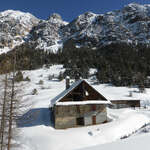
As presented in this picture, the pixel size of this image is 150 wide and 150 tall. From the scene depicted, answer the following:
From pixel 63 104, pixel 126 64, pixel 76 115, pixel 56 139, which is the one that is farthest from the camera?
pixel 126 64

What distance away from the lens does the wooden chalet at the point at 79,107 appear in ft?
63.7

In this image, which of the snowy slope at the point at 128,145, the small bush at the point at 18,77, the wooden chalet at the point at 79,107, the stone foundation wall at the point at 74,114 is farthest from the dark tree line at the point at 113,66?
the stone foundation wall at the point at 74,114

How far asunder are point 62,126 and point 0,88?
10854 millimetres

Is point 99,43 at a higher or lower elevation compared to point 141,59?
higher

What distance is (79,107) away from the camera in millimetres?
20422

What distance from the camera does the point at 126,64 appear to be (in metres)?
90.4

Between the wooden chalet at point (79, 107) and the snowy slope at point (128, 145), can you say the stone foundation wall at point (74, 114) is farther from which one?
the snowy slope at point (128, 145)

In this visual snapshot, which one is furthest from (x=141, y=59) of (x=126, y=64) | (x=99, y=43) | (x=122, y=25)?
(x=122, y=25)

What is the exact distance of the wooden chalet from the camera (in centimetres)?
1941

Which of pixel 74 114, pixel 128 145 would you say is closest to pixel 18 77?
pixel 128 145

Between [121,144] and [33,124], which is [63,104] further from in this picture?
[121,144]

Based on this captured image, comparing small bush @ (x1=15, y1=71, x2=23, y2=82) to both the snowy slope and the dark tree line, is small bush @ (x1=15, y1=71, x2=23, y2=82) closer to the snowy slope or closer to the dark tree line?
the dark tree line

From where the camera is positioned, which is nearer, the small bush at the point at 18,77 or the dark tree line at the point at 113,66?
the small bush at the point at 18,77

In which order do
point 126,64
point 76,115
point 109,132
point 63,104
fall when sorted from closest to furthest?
point 109,132 → point 63,104 → point 76,115 → point 126,64
